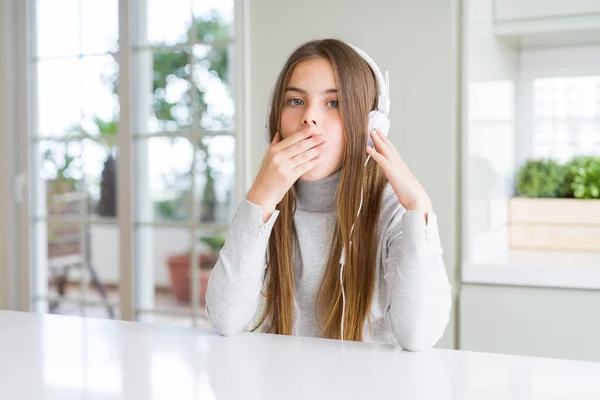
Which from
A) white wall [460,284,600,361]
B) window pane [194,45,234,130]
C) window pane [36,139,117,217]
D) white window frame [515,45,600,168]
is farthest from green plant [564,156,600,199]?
window pane [194,45,234,130]

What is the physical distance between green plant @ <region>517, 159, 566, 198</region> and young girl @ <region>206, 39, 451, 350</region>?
129 cm

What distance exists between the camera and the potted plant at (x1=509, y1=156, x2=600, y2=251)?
221 cm

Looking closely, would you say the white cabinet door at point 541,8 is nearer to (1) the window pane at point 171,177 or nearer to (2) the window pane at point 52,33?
(2) the window pane at point 52,33

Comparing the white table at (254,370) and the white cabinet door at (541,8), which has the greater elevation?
the white cabinet door at (541,8)

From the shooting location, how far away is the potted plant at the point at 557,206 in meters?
2.21

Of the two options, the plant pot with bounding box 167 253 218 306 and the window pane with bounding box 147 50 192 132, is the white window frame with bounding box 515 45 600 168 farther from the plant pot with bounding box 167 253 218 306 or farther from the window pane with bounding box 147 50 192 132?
the window pane with bounding box 147 50 192 132

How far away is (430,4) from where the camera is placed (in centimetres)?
194

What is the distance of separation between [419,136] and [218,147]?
15.1 ft

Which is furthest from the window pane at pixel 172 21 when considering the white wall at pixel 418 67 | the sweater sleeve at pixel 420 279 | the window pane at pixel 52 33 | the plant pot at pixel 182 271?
the sweater sleeve at pixel 420 279

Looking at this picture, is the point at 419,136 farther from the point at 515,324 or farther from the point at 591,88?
the point at 591,88

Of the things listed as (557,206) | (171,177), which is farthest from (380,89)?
(171,177)

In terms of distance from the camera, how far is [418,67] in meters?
1.97

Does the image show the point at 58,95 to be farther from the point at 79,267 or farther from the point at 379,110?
the point at 379,110

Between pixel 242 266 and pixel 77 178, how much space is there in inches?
104
